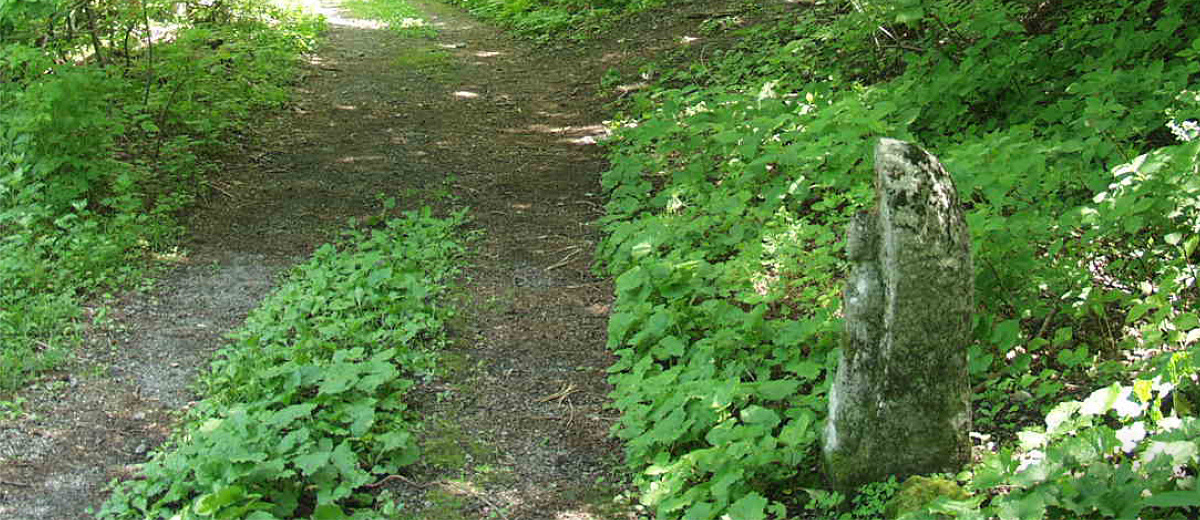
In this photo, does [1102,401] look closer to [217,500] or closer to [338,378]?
[217,500]

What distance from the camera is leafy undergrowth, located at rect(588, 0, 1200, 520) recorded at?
3.25 metres

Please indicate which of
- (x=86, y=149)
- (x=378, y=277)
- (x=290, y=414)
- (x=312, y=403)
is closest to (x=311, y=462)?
(x=290, y=414)

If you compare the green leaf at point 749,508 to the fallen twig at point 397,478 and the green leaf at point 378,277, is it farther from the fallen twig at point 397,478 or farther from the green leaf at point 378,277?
the green leaf at point 378,277

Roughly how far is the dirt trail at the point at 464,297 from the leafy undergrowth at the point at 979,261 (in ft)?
1.25

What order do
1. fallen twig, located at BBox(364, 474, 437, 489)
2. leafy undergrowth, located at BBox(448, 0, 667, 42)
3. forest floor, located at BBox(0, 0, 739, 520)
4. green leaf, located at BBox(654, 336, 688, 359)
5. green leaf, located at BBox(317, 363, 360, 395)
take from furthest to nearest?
1. leafy undergrowth, located at BBox(448, 0, 667, 42)
2. green leaf, located at BBox(654, 336, 688, 359)
3. green leaf, located at BBox(317, 363, 360, 395)
4. forest floor, located at BBox(0, 0, 739, 520)
5. fallen twig, located at BBox(364, 474, 437, 489)

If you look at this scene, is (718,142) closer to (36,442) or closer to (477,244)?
(477,244)

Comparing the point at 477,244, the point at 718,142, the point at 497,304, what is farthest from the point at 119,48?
the point at 718,142

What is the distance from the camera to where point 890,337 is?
3465 mm

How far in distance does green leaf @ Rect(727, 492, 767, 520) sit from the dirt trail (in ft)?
2.61

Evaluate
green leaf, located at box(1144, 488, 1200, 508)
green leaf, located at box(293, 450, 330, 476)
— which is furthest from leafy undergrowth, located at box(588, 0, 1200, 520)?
green leaf, located at box(293, 450, 330, 476)

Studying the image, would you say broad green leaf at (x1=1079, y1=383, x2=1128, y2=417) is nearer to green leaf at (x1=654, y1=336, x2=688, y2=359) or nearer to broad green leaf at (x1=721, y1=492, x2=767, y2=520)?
broad green leaf at (x1=721, y1=492, x2=767, y2=520)

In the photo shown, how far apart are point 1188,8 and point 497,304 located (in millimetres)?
5311

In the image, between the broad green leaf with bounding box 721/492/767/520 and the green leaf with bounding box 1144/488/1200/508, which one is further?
the broad green leaf with bounding box 721/492/767/520

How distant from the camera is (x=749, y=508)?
11.6 feet
